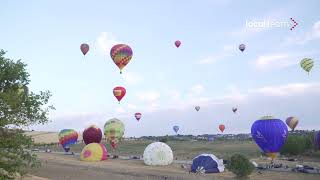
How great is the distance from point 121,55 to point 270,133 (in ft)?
58.9

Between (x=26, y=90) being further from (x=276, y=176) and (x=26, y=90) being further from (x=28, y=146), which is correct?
(x=276, y=176)

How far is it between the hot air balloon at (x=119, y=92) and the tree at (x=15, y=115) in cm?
3674

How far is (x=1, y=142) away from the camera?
55.1ft

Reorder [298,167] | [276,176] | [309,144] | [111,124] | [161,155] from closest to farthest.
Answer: [276,176], [298,167], [161,155], [309,144], [111,124]

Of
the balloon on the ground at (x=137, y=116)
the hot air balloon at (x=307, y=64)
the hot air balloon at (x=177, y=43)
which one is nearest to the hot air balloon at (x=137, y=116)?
the balloon on the ground at (x=137, y=116)

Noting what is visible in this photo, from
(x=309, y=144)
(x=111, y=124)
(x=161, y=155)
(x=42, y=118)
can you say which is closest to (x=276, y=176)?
(x=161, y=155)

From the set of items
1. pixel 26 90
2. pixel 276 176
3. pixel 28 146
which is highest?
pixel 26 90

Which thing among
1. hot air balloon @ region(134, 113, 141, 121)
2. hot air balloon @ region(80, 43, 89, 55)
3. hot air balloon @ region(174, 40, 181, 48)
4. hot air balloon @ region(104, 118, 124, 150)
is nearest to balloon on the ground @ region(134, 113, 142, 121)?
hot air balloon @ region(134, 113, 141, 121)

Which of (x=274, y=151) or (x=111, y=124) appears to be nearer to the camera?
(x=274, y=151)

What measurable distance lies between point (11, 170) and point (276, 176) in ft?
69.9

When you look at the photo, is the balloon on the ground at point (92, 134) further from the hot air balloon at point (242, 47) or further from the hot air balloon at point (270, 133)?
the hot air balloon at point (270, 133)

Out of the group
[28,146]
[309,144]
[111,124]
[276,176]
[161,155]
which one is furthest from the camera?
[111,124]

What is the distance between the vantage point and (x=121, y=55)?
48.4 meters

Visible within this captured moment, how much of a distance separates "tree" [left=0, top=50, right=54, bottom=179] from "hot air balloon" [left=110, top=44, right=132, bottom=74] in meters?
29.2
